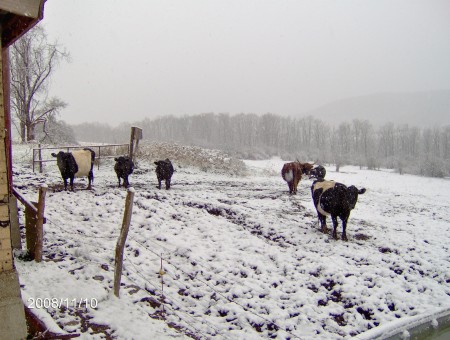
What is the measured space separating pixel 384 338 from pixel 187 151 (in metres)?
20.2

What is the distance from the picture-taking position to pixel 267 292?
595 cm

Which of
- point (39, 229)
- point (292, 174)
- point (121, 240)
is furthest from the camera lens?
point (292, 174)

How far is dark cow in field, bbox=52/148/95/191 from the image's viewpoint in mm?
11227

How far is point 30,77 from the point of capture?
27.7 m

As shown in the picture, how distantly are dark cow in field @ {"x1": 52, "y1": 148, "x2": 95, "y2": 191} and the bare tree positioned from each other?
1771 cm

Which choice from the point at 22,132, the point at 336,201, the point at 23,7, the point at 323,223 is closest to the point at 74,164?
the point at 323,223

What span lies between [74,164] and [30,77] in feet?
70.0

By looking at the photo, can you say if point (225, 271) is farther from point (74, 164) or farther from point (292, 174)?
point (292, 174)

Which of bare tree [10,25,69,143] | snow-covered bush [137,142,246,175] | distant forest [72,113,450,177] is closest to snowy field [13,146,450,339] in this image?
snow-covered bush [137,142,246,175]

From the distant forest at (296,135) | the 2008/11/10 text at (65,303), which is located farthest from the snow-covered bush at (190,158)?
the distant forest at (296,135)

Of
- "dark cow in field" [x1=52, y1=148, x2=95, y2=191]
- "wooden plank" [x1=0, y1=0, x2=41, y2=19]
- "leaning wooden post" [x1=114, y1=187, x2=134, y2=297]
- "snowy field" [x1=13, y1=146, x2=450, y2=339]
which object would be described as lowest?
"snowy field" [x1=13, y1=146, x2=450, y2=339]

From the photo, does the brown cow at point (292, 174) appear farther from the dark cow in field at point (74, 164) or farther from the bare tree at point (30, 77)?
the bare tree at point (30, 77)

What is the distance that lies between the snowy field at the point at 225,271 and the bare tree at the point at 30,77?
20.1 meters

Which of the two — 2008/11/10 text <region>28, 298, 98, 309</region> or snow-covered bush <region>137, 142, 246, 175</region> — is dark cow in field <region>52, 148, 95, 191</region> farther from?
snow-covered bush <region>137, 142, 246, 175</region>
